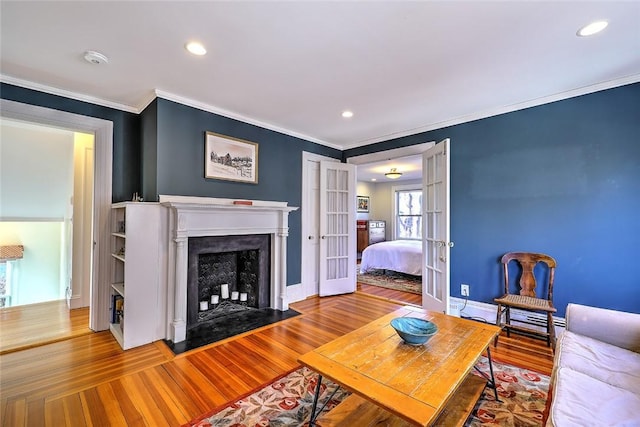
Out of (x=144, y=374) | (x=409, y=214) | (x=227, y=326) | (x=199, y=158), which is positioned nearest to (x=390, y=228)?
(x=409, y=214)

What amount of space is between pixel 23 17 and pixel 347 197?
12.4 ft

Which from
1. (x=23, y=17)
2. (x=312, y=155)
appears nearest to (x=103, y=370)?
(x=23, y=17)

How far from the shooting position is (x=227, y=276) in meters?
3.48

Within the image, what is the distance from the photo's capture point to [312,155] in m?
4.31

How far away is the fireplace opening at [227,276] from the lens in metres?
2.89

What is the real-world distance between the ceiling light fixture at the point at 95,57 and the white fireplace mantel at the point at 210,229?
1.19 m

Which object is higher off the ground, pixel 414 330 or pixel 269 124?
pixel 269 124

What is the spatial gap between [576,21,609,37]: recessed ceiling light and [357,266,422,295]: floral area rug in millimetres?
3629

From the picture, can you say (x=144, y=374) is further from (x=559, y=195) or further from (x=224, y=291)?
(x=559, y=195)

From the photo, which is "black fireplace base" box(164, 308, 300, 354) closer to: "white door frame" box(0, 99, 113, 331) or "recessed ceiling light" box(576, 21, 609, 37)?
"white door frame" box(0, 99, 113, 331)

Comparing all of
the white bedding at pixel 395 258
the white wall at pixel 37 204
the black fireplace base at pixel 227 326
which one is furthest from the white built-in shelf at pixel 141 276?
the white bedding at pixel 395 258

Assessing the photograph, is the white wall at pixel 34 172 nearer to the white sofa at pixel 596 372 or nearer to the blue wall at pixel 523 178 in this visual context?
the blue wall at pixel 523 178

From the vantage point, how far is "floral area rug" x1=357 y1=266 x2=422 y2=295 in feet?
15.7

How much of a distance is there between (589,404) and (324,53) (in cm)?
249
